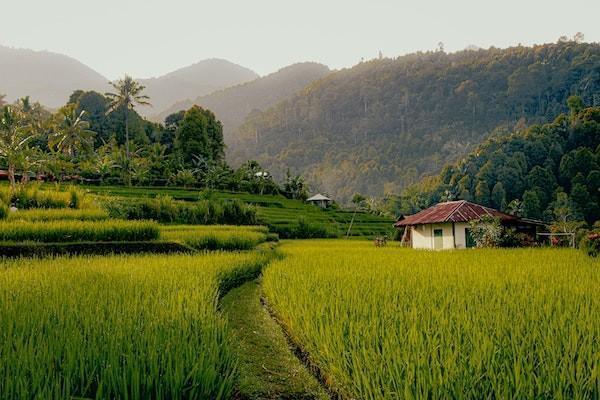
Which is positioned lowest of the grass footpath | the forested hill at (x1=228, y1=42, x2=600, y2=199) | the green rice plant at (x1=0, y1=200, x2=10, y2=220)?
the grass footpath

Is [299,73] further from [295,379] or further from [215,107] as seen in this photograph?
[295,379]

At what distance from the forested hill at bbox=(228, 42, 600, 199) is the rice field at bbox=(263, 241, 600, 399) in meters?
83.3

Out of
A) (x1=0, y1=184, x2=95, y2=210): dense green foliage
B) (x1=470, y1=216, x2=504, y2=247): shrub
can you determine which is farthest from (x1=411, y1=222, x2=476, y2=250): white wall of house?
(x1=0, y1=184, x2=95, y2=210): dense green foliage

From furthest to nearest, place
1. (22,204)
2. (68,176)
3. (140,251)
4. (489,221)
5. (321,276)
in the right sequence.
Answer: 1. (68,176)
2. (489,221)
3. (22,204)
4. (140,251)
5. (321,276)

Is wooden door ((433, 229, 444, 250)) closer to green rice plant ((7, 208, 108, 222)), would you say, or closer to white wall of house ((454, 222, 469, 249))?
white wall of house ((454, 222, 469, 249))

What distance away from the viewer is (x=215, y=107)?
549ft

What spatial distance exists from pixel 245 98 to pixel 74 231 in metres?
165

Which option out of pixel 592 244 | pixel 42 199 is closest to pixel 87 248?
pixel 42 199

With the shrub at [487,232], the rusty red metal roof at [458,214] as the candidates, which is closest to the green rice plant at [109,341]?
the shrub at [487,232]

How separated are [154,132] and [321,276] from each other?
53090 millimetres

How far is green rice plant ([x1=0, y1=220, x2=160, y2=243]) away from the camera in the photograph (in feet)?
36.5

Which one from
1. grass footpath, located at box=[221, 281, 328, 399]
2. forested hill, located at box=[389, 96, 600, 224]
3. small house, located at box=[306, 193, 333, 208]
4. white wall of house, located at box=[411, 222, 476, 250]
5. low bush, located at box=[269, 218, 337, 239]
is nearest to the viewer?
grass footpath, located at box=[221, 281, 328, 399]

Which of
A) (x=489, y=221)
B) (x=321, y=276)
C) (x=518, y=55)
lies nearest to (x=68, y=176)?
(x=489, y=221)

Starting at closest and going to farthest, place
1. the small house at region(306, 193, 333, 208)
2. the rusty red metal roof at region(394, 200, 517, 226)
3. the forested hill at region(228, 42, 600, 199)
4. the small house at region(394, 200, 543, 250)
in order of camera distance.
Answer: the rusty red metal roof at region(394, 200, 517, 226), the small house at region(394, 200, 543, 250), the small house at region(306, 193, 333, 208), the forested hill at region(228, 42, 600, 199)
